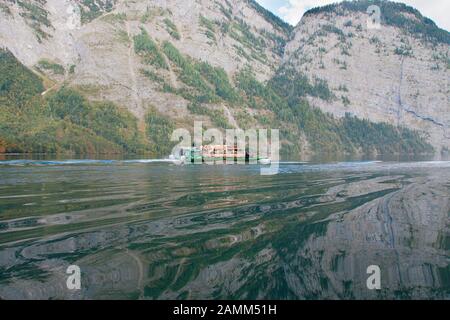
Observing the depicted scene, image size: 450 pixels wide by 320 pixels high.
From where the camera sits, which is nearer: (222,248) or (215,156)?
(222,248)

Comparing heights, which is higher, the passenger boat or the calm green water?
the passenger boat

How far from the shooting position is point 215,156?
350 ft

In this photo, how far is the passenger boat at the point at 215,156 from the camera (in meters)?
97.6

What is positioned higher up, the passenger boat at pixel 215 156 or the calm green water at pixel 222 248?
the passenger boat at pixel 215 156

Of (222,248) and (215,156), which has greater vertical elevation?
(215,156)

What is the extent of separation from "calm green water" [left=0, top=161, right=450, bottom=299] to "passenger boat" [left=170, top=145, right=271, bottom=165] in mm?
70373

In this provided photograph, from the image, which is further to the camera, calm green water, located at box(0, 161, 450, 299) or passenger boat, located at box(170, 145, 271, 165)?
passenger boat, located at box(170, 145, 271, 165)

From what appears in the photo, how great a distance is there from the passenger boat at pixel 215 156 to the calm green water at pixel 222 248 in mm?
70373

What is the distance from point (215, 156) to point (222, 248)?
92.8 metres

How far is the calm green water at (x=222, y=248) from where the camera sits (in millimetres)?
10695

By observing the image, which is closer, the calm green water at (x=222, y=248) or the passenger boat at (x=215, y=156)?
the calm green water at (x=222, y=248)

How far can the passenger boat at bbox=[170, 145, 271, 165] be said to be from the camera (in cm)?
9756
